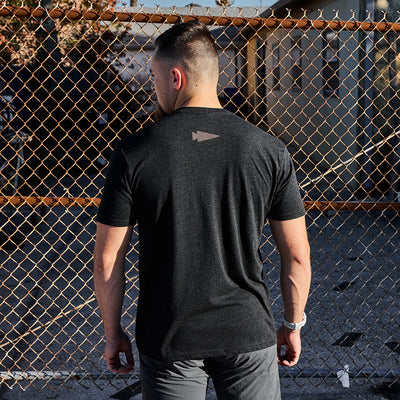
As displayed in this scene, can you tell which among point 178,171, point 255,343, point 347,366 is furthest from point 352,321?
point 178,171

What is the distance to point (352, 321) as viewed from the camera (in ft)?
15.6

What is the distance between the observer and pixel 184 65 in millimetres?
1887

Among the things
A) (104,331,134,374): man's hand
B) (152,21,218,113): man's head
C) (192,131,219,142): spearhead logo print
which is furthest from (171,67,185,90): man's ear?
(104,331,134,374): man's hand

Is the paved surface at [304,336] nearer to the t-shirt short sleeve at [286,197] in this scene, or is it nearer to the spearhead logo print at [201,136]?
the t-shirt short sleeve at [286,197]

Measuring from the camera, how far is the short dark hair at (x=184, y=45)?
189 centimetres

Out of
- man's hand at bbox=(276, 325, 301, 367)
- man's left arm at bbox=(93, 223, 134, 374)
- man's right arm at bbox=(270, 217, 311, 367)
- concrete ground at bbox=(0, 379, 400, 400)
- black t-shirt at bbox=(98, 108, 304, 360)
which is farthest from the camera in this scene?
concrete ground at bbox=(0, 379, 400, 400)

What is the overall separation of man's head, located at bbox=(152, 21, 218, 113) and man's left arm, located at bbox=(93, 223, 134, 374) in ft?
1.58

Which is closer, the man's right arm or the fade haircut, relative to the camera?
the fade haircut

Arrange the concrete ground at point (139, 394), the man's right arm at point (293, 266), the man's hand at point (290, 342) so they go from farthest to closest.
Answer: the concrete ground at point (139, 394) → the man's hand at point (290, 342) → the man's right arm at point (293, 266)

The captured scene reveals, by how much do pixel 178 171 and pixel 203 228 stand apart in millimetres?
206

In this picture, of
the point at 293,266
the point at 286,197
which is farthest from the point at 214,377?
the point at 286,197

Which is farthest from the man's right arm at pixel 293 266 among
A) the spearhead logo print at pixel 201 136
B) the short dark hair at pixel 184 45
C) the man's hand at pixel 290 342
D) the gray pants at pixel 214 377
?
the short dark hair at pixel 184 45

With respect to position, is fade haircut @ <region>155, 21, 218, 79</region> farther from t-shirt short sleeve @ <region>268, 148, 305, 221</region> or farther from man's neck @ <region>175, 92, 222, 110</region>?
t-shirt short sleeve @ <region>268, 148, 305, 221</region>

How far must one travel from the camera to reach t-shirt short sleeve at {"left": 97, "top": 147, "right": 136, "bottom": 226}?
1.83m
